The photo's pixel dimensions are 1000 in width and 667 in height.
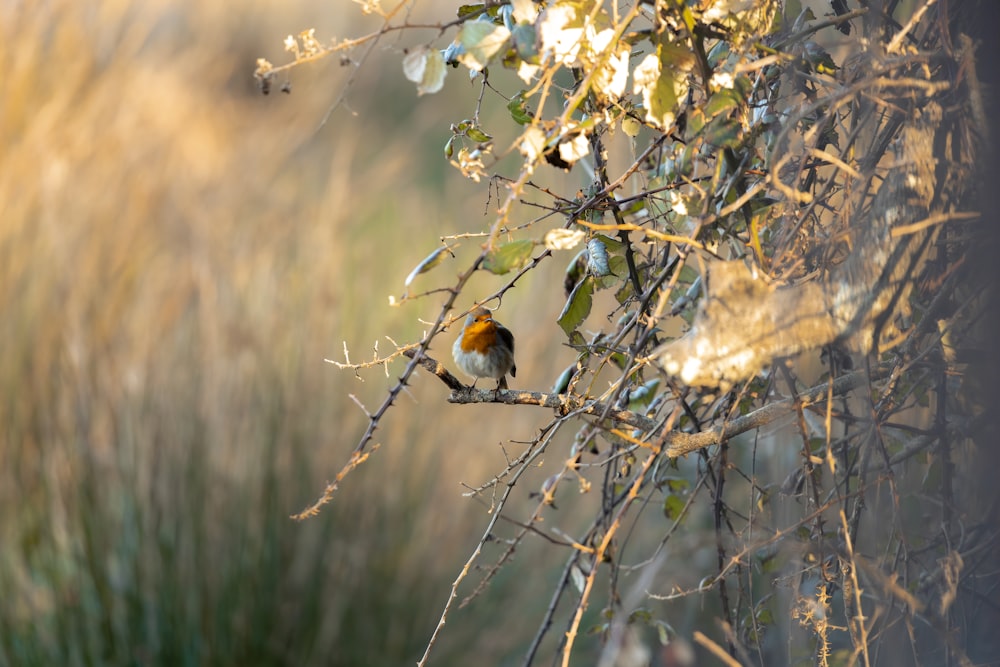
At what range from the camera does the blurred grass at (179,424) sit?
216cm

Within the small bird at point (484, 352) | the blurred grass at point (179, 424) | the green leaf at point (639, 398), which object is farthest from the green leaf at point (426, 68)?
the blurred grass at point (179, 424)

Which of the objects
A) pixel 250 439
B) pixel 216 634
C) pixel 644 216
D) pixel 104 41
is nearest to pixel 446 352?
pixel 250 439

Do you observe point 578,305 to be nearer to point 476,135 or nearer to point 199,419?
point 476,135

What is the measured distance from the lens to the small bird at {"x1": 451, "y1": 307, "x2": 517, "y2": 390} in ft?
5.81

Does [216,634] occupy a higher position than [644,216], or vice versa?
[644,216]

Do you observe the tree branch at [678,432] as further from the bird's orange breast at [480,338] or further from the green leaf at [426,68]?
the bird's orange breast at [480,338]

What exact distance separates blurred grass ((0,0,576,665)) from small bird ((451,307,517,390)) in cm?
59

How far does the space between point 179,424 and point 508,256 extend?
5.31ft

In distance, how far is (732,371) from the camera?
0.70 meters

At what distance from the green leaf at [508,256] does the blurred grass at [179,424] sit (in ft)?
5.20

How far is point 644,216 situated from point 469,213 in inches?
113

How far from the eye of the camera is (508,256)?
0.79 m

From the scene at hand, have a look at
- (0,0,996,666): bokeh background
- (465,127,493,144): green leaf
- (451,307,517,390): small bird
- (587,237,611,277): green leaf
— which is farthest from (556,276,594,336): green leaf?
(0,0,996,666): bokeh background

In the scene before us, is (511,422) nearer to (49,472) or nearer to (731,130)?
(49,472)
